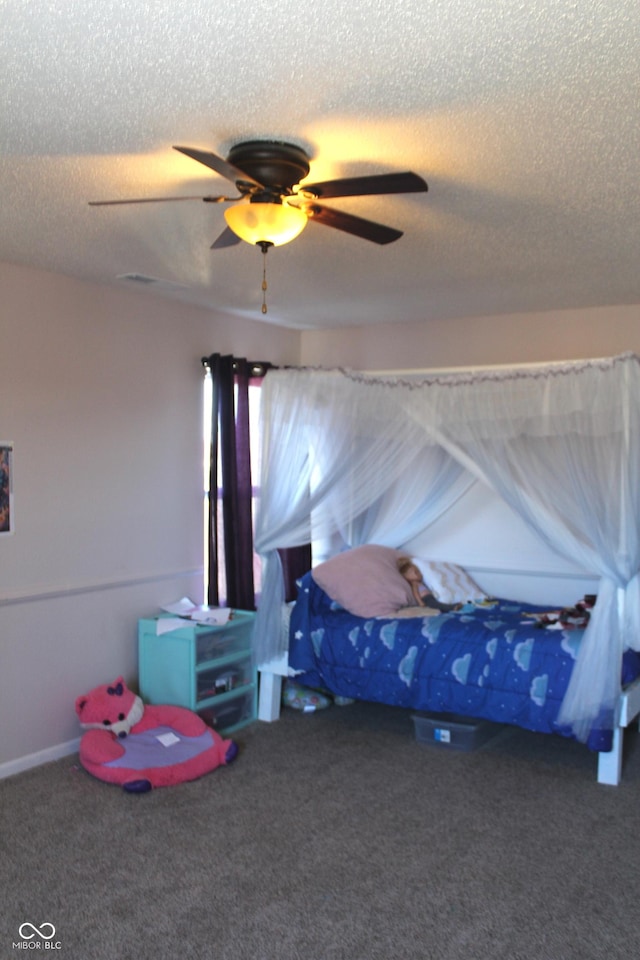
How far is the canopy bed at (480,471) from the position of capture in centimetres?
396

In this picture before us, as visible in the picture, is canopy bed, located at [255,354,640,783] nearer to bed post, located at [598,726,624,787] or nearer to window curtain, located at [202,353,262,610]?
bed post, located at [598,726,624,787]

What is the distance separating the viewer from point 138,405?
4746 millimetres

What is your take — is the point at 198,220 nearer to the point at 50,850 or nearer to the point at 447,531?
the point at 50,850

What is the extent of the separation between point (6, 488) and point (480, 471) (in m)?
2.40

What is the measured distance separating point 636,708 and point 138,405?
120 inches

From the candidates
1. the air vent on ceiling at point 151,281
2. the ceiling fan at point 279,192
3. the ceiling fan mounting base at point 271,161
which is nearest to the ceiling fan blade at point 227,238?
the ceiling fan at point 279,192

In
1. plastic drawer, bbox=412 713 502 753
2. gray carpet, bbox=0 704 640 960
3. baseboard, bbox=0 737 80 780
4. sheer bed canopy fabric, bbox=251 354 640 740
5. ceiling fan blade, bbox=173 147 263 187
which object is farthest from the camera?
plastic drawer, bbox=412 713 502 753

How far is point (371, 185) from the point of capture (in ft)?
8.02

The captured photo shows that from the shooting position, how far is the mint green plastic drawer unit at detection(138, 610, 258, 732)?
177 inches

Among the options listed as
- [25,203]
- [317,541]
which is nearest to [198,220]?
[25,203]

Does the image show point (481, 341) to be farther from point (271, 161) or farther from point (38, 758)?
point (38, 758)

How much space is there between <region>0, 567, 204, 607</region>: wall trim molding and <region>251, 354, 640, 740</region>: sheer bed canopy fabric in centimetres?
55

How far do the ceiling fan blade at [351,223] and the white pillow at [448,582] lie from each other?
9.35 ft

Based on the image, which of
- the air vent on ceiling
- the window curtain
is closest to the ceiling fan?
the air vent on ceiling
